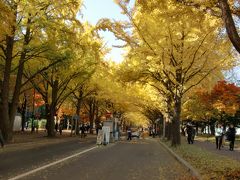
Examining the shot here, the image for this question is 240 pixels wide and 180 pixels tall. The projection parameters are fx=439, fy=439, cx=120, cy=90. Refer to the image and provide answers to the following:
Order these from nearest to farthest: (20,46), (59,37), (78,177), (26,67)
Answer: (78,177) < (59,37) < (20,46) < (26,67)

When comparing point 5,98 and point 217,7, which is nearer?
point 217,7

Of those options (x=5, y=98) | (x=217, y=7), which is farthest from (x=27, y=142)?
(x=217, y=7)

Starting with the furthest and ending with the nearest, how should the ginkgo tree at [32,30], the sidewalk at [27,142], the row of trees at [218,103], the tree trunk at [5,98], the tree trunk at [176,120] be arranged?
the row of trees at [218,103]
the tree trunk at [5,98]
the tree trunk at [176,120]
the ginkgo tree at [32,30]
the sidewalk at [27,142]

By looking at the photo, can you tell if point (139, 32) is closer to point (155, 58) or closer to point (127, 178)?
point (155, 58)

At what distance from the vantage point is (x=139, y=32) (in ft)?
69.8

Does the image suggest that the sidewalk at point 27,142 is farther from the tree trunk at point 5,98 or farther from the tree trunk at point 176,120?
the tree trunk at point 176,120

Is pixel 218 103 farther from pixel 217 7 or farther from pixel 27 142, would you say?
pixel 217 7

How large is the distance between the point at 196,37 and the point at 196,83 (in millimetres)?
4169

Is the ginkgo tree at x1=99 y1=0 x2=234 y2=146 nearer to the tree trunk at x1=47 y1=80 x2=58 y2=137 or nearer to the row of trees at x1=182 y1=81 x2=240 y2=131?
the row of trees at x1=182 y1=81 x2=240 y2=131

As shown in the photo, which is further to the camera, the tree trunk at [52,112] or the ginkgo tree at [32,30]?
the tree trunk at [52,112]

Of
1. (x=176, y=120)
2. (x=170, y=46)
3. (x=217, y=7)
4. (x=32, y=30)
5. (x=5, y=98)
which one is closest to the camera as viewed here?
(x=217, y=7)

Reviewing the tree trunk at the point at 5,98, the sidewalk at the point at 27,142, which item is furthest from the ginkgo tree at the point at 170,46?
the sidewalk at the point at 27,142

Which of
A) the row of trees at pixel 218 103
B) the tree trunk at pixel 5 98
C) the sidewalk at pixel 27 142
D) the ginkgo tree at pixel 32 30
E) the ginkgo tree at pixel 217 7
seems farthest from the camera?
the row of trees at pixel 218 103

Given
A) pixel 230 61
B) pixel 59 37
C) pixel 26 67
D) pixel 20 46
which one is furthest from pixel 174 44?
pixel 26 67
